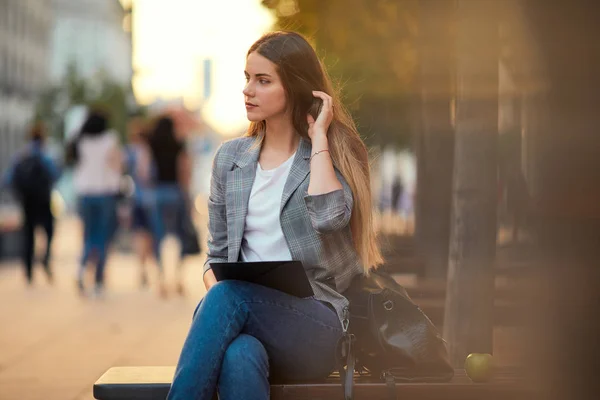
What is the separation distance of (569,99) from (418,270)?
5328 millimetres

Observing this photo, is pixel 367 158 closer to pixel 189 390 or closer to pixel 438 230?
pixel 189 390

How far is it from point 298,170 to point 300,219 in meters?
0.20

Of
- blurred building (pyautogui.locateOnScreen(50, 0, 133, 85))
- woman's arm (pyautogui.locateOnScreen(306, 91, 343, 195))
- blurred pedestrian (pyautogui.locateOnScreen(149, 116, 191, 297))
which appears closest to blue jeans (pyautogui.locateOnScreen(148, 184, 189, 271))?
blurred pedestrian (pyautogui.locateOnScreen(149, 116, 191, 297))

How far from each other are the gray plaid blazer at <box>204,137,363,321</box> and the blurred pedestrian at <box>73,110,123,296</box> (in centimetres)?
740

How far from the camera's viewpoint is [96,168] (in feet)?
38.9

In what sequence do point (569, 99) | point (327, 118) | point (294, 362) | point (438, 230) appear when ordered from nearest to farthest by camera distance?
point (569, 99), point (294, 362), point (327, 118), point (438, 230)

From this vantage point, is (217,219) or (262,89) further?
(217,219)

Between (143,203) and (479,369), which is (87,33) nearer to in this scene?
(143,203)

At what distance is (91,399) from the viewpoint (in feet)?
19.8

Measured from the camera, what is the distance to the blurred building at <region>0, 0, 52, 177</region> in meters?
65.1

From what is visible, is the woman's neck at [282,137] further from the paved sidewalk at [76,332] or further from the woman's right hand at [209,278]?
the paved sidewalk at [76,332]

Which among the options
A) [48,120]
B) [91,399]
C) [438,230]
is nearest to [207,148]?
[48,120]

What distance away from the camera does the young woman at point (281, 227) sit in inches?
145

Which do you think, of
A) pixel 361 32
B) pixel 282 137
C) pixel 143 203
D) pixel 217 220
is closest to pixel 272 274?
pixel 217 220
